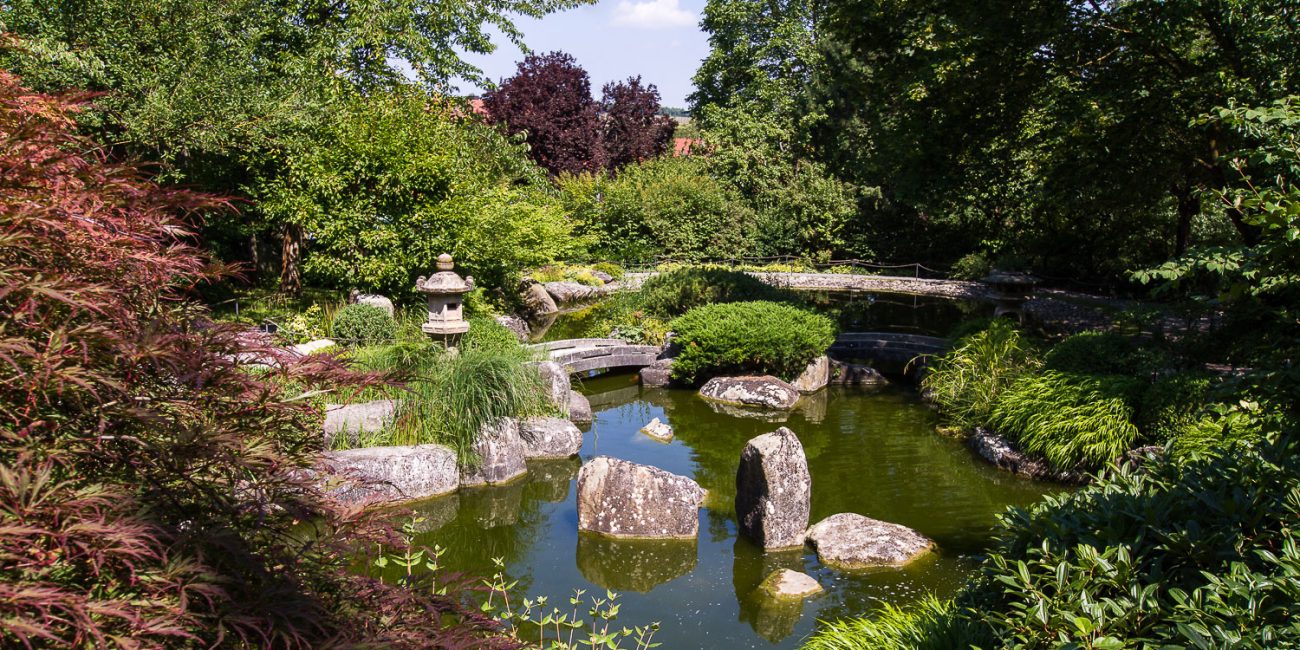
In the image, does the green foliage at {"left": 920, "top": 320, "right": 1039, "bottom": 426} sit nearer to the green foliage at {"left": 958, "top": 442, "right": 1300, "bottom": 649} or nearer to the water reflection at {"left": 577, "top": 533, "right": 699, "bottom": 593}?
the water reflection at {"left": 577, "top": 533, "right": 699, "bottom": 593}

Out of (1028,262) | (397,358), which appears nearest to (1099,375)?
(397,358)

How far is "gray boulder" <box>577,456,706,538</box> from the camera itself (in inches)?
297

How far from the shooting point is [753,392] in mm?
12492

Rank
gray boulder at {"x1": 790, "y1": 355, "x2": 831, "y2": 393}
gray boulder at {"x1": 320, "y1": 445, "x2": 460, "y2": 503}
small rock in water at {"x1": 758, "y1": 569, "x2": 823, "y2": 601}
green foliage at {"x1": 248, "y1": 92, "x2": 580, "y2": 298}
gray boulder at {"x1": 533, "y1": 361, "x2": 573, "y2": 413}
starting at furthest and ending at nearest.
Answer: green foliage at {"x1": 248, "y1": 92, "x2": 580, "y2": 298}
gray boulder at {"x1": 790, "y1": 355, "x2": 831, "y2": 393}
gray boulder at {"x1": 533, "y1": 361, "x2": 573, "y2": 413}
gray boulder at {"x1": 320, "y1": 445, "x2": 460, "y2": 503}
small rock in water at {"x1": 758, "y1": 569, "x2": 823, "y2": 601}

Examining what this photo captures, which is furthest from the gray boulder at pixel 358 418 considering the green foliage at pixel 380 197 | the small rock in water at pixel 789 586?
the green foliage at pixel 380 197

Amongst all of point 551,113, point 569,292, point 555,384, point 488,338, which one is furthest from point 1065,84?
point 551,113

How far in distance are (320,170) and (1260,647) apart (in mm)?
13369

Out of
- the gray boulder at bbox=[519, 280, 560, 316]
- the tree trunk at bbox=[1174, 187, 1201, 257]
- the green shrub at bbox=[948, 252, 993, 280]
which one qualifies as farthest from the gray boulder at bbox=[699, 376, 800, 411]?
the green shrub at bbox=[948, 252, 993, 280]

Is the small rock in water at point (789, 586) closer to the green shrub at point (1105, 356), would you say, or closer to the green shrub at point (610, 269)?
the green shrub at point (1105, 356)

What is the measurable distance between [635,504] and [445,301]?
405cm

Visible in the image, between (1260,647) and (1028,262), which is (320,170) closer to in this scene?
(1260,647)

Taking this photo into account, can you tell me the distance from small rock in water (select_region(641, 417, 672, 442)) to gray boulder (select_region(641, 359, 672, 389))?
252 centimetres

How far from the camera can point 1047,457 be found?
921 centimetres

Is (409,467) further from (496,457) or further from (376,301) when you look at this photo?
(376,301)
